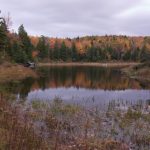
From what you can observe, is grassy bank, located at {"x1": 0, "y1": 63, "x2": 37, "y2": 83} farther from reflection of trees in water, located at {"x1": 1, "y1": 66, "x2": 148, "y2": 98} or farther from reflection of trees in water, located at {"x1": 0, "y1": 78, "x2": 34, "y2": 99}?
reflection of trees in water, located at {"x1": 0, "y1": 78, "x2": 34, "y2": 99}

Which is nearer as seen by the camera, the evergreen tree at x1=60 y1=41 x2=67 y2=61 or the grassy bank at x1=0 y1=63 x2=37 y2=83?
the grassy bank at x1=0 y1=63 x2=37 y2=83

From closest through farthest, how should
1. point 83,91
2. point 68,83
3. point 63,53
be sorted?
point 83,91, point 68,83, point 63,53

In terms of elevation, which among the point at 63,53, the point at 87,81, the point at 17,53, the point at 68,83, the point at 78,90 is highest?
the point at 17,53

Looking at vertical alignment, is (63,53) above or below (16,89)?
above

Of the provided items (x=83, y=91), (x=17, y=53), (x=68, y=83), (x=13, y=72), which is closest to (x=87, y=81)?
(x=68, y=83)

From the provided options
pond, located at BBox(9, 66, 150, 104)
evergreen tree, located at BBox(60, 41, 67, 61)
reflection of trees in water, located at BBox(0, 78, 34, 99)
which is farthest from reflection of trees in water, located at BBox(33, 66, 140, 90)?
evergreen tree, located at BBox(60, 41, 67, 61)

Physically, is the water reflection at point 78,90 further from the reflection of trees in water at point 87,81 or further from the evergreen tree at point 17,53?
the evergreen tree at point 17,53

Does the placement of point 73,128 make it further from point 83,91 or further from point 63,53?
point 63,53

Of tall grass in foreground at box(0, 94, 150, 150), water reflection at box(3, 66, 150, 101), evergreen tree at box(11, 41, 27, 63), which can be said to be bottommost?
water reflection at box(3, 66, 150, 101)

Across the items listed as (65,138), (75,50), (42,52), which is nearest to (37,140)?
(65,138)

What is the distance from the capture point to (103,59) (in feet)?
→ 585

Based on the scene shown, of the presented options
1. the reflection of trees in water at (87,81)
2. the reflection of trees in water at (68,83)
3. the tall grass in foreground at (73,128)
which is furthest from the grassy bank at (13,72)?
the tall grass in foreground at (73,128)

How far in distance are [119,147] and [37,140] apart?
17.0ft

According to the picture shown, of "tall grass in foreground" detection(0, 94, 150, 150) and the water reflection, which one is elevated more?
"tall grass in foreground" detection(0, 94, 150, 150)
